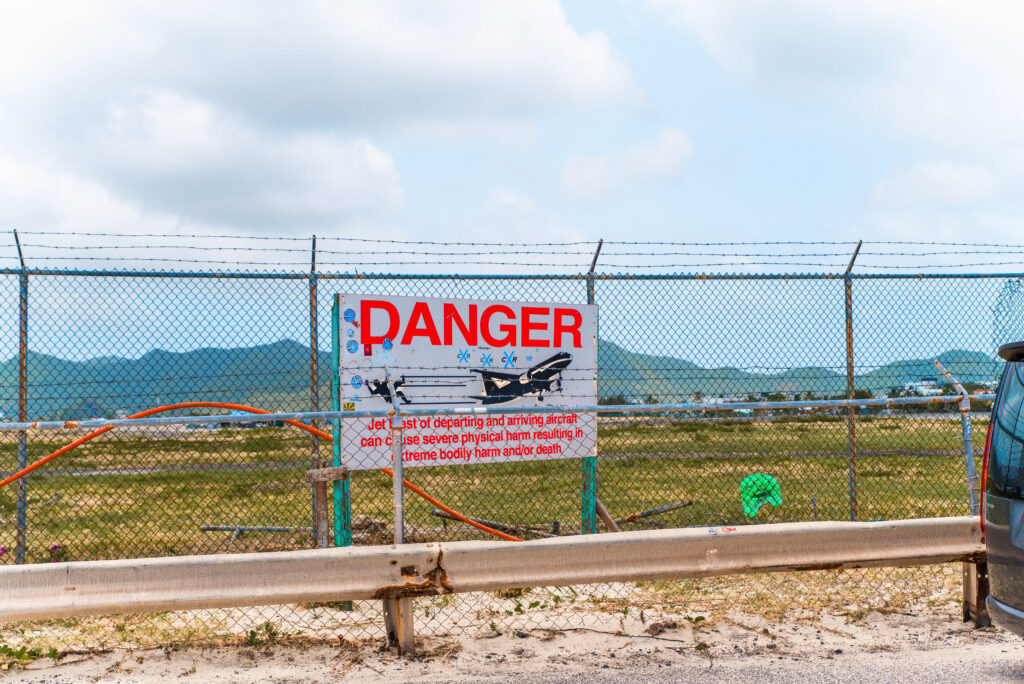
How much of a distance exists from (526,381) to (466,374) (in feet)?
1.96

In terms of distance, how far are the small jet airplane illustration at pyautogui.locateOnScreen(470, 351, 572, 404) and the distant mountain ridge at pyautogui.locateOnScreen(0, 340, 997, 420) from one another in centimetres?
52

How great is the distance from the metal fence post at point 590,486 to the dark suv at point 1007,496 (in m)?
3.94

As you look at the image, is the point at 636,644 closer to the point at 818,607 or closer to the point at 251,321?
the point at 818,607

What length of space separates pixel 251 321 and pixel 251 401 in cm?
148

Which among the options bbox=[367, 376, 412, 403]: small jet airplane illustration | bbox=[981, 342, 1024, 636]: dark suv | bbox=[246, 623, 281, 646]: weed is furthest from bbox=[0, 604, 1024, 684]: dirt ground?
bbox=[367, 376, 412, 403]: small jet airplane illustration

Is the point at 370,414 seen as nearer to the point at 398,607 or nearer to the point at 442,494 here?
the point at 398,607

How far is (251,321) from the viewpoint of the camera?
294 inches

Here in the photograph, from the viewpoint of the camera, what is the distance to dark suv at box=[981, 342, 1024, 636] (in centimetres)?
371

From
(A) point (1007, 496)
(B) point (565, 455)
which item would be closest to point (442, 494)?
(B) point (565, 455)

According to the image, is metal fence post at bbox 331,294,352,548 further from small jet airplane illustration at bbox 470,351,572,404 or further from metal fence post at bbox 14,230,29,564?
metal fence post at bbox 14,230,29,564

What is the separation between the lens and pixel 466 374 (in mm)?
7527

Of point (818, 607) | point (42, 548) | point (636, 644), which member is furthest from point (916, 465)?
point (42, 548)

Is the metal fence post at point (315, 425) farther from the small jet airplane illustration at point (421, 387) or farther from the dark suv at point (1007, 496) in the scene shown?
the dark suv at point (1007, 496)

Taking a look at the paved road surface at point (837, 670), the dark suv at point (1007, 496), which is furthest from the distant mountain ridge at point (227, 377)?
the dark suv at point (1007, 496)
